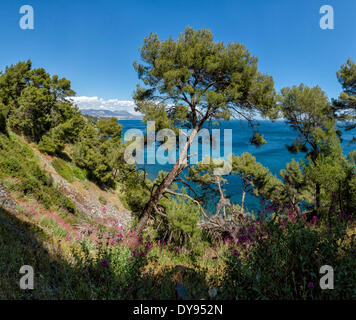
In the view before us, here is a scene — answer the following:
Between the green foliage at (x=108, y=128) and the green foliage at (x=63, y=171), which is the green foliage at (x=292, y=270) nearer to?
the green foliage at (x=63, y=171)

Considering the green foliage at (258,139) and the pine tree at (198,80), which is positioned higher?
the pine tree at (198,80)

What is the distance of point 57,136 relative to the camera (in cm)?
2381

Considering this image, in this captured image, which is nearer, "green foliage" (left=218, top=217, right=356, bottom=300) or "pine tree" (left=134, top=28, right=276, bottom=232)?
"green foliage" (left=218, top=217, right=356, bottom=300)

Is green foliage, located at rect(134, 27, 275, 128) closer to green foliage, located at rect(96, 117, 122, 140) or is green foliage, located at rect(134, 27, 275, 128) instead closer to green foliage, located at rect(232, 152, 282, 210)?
green foliage, located at rect(232, 152, 282, 210)

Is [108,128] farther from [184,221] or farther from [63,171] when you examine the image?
[184,221]

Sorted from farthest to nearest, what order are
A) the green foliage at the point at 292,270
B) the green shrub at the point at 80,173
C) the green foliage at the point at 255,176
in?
1. the green shrub at the point at 80,173
2. the green foliage at the point at 255,176
3. the green foliage at the point at 292,270

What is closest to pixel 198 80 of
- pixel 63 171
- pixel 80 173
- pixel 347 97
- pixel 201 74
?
pixel 201 74

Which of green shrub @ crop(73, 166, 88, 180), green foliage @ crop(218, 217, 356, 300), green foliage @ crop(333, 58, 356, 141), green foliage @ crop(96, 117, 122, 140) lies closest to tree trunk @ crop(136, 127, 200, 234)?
green foliage @ crop(218, 217, 356, 300)

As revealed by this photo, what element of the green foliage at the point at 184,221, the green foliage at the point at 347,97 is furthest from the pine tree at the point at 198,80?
the green foliage at the point at 347,97

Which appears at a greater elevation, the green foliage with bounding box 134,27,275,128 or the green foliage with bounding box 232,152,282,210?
the green foliage with bounding box 134,27,275,128

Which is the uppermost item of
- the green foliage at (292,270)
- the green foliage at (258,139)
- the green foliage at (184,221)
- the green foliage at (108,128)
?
the green foliage at (108,128)
